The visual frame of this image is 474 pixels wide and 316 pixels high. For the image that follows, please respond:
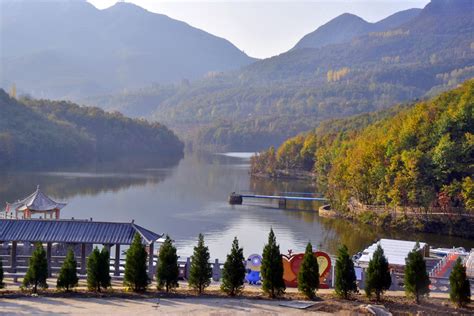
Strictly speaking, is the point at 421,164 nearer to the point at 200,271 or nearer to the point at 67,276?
the point at 200,271

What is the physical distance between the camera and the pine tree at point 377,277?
2328 cm

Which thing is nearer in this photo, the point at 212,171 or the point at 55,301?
the point at 55,301

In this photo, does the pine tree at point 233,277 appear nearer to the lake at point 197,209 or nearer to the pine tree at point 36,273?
the pine tree at point 36,273

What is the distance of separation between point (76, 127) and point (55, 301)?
461ft

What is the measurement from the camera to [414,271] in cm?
2322

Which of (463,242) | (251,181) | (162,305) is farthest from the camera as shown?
(251,181)

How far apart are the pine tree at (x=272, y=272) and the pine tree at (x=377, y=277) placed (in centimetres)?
307

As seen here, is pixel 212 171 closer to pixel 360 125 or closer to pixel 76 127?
pixel 360 125

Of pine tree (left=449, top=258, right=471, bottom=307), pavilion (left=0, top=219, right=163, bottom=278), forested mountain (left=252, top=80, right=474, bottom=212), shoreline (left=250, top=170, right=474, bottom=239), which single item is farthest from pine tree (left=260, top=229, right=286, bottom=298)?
shoreline (left=250, top=170, right=474, bottom=239)

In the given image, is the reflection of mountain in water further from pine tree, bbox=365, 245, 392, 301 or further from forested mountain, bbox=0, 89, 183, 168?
pine tree, bbox=365, 245, 392, 301

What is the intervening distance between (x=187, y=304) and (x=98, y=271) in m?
3.56

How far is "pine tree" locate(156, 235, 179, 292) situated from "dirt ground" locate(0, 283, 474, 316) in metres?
0.38

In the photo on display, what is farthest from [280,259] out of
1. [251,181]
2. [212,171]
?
[212,171]

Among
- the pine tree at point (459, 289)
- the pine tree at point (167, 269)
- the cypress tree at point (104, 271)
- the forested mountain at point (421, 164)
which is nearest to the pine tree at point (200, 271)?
the pine tree at point (167, 269)
